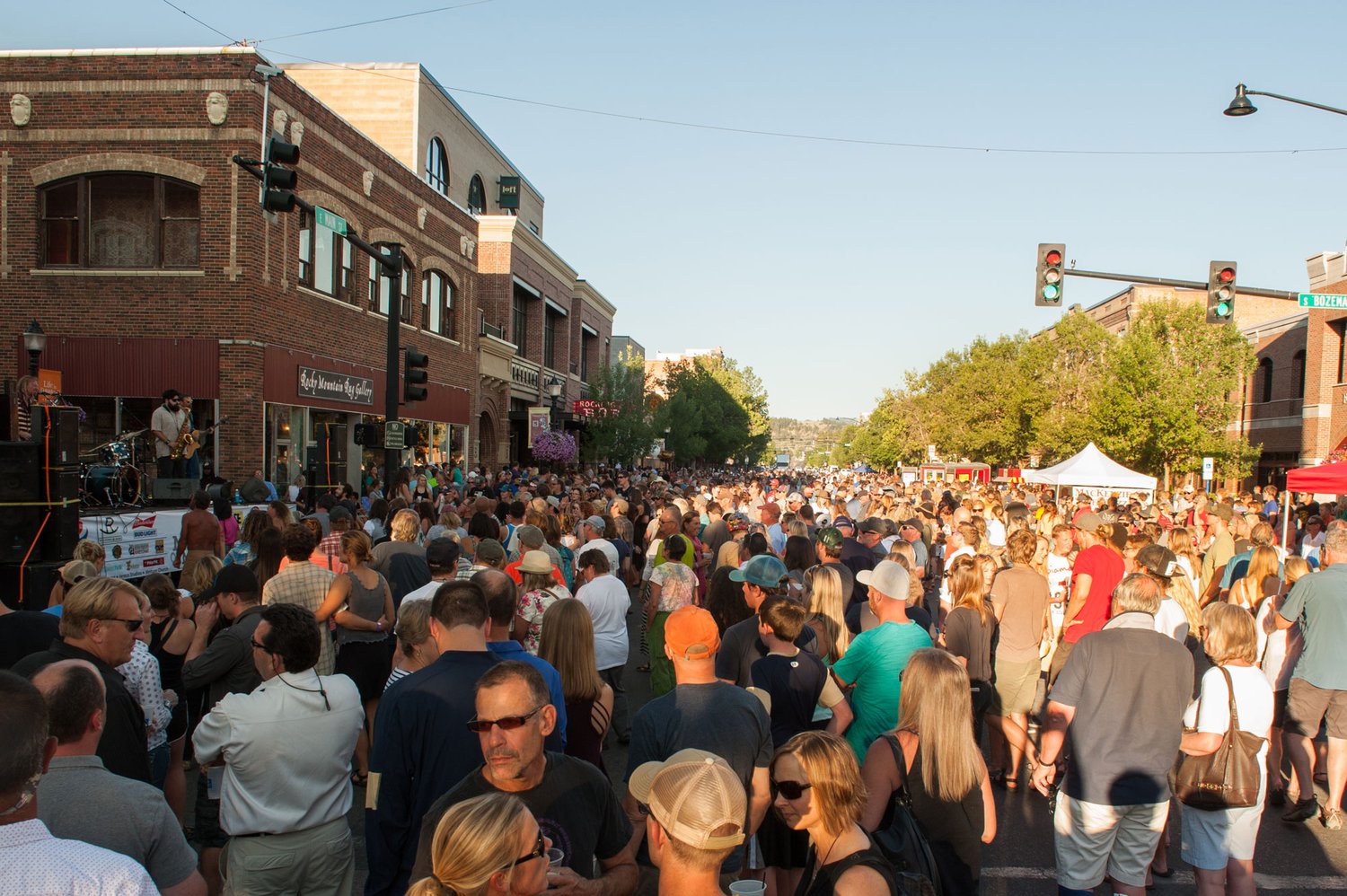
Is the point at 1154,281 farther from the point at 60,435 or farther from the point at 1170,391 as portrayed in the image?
the point at 1170,391

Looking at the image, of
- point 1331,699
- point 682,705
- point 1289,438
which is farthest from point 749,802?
point 1289,438

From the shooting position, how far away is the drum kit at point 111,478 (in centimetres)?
1433

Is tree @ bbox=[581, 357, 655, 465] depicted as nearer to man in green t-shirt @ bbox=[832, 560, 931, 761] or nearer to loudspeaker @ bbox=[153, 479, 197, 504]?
loudspeaker @ bbox=[153, 479, 197, 504]

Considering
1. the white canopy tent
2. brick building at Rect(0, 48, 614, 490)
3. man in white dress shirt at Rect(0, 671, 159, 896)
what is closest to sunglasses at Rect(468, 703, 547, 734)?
man in white dress shirt at Rect(0, 671, 159, 896)

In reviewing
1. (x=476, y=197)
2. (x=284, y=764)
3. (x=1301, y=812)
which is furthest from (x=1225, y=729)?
(x=476, y=197)

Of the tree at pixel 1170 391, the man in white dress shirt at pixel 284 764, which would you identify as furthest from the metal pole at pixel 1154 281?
the tree at pixel 1170 391

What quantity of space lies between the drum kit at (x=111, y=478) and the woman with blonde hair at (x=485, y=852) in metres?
13.9

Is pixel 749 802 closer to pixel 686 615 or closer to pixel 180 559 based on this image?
pixel 686 615

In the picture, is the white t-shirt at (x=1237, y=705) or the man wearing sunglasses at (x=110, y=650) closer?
the man wearing sunglasses at (x=110, y=650)

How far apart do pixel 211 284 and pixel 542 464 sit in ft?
78.7

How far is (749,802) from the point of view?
4.29 meters

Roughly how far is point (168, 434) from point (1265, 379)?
145 ft

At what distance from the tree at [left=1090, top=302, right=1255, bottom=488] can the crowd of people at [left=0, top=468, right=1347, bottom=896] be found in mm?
29306

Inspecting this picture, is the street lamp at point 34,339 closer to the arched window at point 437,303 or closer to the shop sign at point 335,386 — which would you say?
the shop sign at point 335,386
